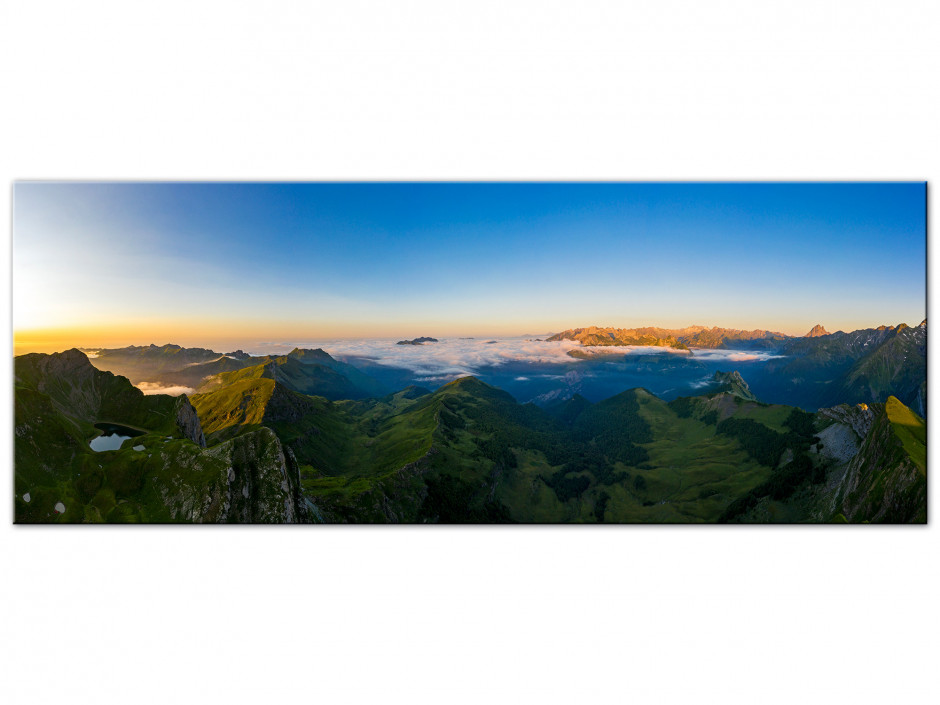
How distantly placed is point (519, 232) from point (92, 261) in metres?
14.9

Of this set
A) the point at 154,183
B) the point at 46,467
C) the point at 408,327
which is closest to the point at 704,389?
the point at 408,327

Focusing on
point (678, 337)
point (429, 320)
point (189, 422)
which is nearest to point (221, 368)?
point (189, 422)

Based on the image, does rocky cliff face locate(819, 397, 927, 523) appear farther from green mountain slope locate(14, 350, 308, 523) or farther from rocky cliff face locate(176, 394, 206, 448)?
rocky cliff face locate(176, 394, 206, 448)

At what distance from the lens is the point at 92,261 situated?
12047mm

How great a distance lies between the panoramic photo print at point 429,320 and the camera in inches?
429

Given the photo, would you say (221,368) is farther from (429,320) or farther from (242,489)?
(429,320)

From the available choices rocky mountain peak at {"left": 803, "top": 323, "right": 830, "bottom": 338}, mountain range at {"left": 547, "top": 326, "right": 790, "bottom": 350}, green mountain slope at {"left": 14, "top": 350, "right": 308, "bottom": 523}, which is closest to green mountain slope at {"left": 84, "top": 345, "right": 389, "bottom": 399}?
green mountain slope at {"left": 14, "top": 350, "right": 308, "bottom": 523}

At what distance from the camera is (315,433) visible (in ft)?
76.3

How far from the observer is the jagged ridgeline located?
10.5 m

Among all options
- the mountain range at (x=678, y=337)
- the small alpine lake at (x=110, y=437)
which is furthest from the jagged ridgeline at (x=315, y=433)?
the mountain range at (x=678, y=337)

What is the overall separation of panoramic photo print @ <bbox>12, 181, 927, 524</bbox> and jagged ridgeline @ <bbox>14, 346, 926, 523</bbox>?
0.09m

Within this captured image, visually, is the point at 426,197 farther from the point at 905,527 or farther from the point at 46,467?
the point at 905,527

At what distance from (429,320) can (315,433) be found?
14.3 meters

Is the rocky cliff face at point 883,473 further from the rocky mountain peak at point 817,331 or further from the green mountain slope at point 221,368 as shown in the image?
the green mountain slope at point 221,368
